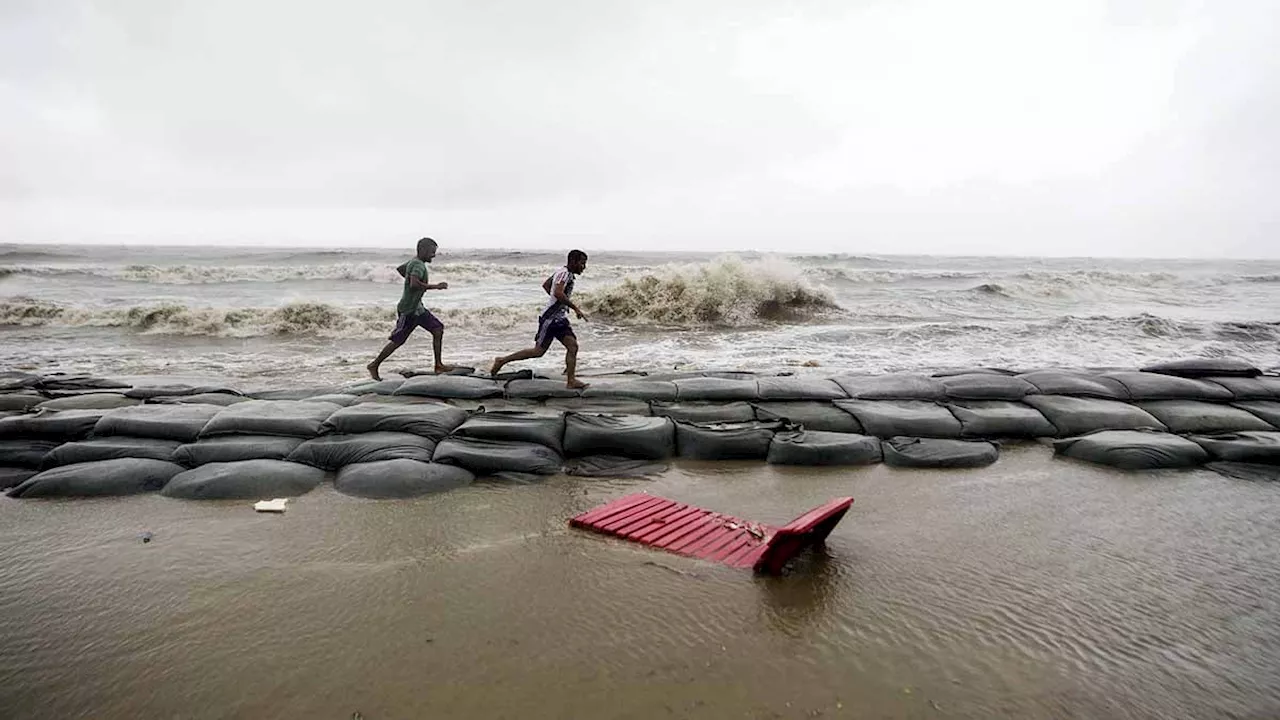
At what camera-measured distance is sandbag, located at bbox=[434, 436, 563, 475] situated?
3.69 meters

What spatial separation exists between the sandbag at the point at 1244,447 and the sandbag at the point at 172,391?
6.43 meters

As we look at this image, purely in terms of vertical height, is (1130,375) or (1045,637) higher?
(1130,375)

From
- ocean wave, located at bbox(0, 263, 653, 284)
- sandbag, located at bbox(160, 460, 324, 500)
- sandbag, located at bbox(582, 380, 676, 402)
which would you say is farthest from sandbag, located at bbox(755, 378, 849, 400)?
ocean wave, located at bbox(0, 263, 653, 284)

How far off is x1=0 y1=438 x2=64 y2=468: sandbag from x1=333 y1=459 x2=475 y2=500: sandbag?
5.57ft

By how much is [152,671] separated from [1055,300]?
20.3 meters

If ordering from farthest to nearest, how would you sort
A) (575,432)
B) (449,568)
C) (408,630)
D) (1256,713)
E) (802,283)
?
(802,283), (575,432), (449,568), (408,630), (1256,713)

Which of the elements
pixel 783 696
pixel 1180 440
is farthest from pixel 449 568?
pixel 1180 440

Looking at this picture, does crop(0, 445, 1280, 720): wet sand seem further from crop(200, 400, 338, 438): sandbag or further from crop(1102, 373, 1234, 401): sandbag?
crop(1102, 373, 1234, 401): sandbag

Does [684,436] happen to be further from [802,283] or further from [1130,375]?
[802,283]

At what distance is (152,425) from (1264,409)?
7.30 m

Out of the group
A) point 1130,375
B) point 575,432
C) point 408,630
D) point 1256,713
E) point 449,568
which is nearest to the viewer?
point 1256,713

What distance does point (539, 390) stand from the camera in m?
4.94

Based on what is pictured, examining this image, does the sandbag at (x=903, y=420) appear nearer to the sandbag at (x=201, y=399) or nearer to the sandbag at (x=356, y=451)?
the sandbag at (x=356, y=451)

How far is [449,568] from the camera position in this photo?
2598mm
